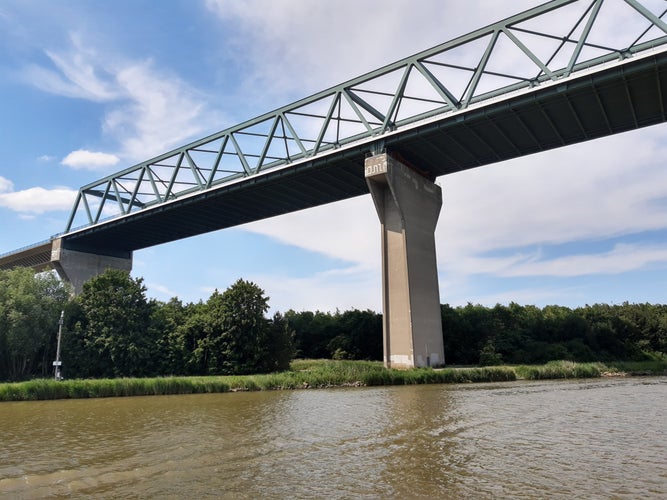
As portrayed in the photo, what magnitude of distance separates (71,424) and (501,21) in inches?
1553

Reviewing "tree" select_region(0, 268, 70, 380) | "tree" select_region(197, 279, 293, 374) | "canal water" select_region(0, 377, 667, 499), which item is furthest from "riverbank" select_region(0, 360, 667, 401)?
"tree" select_region(0, 268, 70, 380)

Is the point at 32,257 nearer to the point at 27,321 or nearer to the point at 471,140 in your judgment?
the point at 27,321

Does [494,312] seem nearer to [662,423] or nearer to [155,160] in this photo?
[662,423]

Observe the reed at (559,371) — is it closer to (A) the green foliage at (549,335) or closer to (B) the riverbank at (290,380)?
(B) the riverbank at (290,380)

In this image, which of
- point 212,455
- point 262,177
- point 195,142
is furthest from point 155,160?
point 212,455

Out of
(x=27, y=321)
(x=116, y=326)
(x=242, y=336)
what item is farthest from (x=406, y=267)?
(x=27, y=321)

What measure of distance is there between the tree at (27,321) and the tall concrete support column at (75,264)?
21.4 metres

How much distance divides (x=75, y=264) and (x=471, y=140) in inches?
2347

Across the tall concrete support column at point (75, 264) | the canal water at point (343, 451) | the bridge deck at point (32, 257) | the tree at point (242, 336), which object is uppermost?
the bridge deck at point (32, 257)

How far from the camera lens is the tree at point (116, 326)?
1747 inches

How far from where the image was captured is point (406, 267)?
41.2 m

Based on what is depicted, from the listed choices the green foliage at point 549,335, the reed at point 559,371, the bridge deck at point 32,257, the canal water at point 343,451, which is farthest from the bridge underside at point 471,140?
the canal water at point 343,451

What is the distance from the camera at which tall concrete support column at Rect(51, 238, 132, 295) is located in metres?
70.7

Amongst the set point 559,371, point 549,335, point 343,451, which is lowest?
point 343,451
